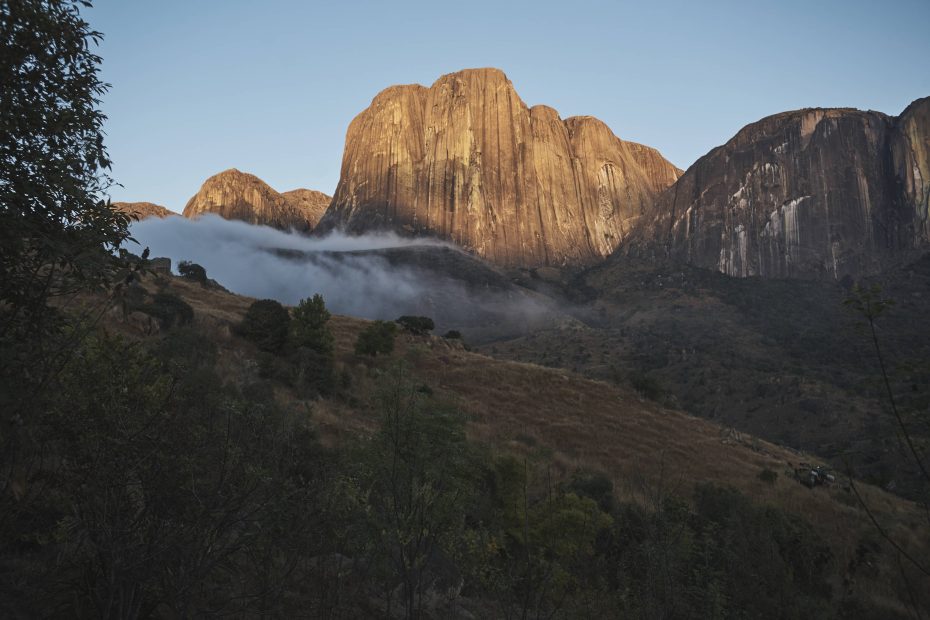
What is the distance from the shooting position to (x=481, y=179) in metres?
178

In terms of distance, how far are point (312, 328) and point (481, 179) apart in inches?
5943

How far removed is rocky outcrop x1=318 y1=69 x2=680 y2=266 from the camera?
17688 centimetres

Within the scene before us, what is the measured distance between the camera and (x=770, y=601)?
555 inches

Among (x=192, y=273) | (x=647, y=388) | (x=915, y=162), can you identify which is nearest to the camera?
(x=647, y=388)

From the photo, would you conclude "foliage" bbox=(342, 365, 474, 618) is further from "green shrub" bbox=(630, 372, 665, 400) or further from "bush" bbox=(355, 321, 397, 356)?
"green shrub" bbox=(630, 372, 665, 400)

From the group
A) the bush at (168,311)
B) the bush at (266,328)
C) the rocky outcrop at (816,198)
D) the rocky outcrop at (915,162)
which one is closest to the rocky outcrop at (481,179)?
the rocky outcrop at (816,198)

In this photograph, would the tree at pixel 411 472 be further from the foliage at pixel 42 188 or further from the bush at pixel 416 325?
the bush at pixel 416 325

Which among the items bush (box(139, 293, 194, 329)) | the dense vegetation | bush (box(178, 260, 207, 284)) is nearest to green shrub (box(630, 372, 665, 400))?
the dense vegetation

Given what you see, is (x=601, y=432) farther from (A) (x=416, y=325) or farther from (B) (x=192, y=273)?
(B) (x=192, y=273)

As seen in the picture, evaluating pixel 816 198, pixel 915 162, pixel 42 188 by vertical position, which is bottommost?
pixel 42 188

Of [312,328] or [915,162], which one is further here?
[915,162]

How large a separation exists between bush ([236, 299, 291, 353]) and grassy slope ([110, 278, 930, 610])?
1017 millimetres

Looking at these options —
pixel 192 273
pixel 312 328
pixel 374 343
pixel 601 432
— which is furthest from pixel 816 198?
pixel 312 328

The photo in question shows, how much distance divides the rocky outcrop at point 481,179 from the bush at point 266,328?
457 ft
